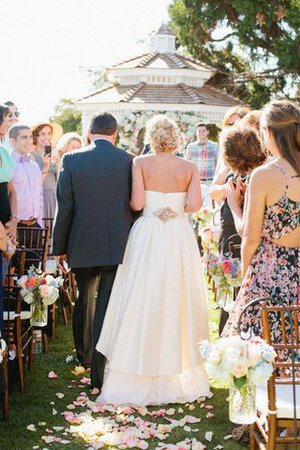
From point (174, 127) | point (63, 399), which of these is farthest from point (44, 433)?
point (174, 127)

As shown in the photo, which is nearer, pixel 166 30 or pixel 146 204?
pixel 146 204

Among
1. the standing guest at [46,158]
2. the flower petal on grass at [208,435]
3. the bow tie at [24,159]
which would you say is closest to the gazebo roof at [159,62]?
the standing guest at [46,158]

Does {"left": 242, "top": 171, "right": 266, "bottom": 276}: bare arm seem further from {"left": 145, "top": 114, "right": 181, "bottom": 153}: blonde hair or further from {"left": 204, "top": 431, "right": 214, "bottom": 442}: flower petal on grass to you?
{"left": 145, "top": 114, "right": 181, "bottom": 153}: blonde hair

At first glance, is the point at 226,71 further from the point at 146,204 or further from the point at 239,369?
the point at 239,369

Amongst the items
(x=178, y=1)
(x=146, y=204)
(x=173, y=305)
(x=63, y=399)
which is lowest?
(x=63, y=399)

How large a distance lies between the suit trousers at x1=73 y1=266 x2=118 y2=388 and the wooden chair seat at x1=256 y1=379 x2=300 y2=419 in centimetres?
222

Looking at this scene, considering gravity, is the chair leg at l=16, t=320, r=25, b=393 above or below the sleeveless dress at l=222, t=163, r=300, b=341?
below

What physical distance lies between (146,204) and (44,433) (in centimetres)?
182

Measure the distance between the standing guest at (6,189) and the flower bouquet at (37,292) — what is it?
396 mm

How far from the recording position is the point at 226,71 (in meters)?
31.0

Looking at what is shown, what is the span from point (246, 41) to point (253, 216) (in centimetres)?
2495

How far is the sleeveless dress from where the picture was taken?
4594mm

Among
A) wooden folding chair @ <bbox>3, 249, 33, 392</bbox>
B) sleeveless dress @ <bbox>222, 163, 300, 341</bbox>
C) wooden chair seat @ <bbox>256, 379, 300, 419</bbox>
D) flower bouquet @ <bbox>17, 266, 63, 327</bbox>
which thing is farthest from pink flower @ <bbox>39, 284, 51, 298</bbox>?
wooden chair seat @ <bbox>256, 379, 300, 419</bbox>

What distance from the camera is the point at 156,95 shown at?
24.3 meters
